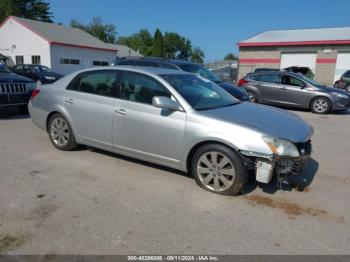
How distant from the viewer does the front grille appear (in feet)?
26.3

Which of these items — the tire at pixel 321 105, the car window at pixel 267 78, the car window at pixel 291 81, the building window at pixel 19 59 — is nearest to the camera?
the tire at pixel 321 105

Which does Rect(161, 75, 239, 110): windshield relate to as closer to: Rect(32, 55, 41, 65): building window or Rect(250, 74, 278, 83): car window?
Rect(250, 74, 278, 83): car window

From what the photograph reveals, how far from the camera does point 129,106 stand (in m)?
4.67

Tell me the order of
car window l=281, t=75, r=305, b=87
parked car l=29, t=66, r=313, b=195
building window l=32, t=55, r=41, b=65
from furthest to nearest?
building window l=32, t=55, r=41, b=65
car window l=281, t=75, r=305, b=87
parked car l=29, t=66, r=313, b=195

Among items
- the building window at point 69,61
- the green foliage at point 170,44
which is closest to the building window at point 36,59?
the building window at point 69,61

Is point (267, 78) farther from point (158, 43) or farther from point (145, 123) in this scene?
point (158, 43)

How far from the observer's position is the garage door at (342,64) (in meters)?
26.5

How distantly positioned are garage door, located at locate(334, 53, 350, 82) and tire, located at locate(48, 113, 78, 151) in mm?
27033

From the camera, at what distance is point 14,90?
325 inches

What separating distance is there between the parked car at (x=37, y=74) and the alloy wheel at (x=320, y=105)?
13467mm

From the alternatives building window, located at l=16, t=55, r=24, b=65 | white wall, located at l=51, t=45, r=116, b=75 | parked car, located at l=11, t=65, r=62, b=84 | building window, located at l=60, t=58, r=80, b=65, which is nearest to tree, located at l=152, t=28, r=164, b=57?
white wall, located at l=51, t=45, r=116, b=75

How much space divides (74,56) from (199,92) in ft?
102

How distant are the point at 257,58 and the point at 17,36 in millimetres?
24633

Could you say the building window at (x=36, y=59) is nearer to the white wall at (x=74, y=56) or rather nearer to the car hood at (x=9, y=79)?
the white wall at (x=74, y=56)
